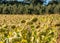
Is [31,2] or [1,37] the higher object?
[1,37]

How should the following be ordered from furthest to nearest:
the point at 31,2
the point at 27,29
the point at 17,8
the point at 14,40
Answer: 1. the point at 31,2
2. the point at 17,8
3. the point at 27,29
4. the point at 14,40

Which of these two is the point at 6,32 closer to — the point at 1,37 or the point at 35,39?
the point at 1,37

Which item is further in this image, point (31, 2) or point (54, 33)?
point (31, 2)

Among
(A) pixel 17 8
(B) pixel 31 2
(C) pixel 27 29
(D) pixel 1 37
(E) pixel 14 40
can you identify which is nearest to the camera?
(E) pixel 14 40

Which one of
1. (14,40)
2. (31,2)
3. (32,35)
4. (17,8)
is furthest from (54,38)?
(31,2)

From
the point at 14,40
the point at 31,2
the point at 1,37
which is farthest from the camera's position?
the point at 31,2

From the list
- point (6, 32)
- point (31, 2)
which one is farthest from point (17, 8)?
point (6, 32)

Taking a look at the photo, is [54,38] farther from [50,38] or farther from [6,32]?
[6,32]

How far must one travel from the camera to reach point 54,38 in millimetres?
1813

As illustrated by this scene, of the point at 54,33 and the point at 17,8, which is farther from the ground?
the point at 54,33

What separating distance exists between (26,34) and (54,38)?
0.65 ft

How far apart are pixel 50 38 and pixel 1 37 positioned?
Result: 344 mm

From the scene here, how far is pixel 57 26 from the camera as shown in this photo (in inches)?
74.7

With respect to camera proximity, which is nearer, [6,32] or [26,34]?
[26,34]
